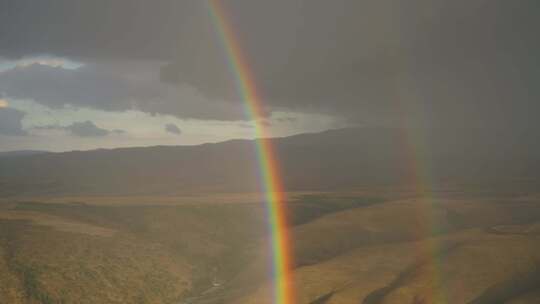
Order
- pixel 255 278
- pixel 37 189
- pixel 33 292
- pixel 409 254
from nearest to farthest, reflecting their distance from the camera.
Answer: pixel 33 292 → pixel 255 278 → pixel 409 254 → pixel 37 189

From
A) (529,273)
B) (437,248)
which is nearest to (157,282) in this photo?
(437,248)

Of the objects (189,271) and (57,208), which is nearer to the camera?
(189,271)

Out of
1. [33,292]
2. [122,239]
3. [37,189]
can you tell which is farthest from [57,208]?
[37,189]

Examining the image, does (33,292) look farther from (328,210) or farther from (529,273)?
(328,210)

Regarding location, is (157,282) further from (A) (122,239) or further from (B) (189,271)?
(A) (122,239)

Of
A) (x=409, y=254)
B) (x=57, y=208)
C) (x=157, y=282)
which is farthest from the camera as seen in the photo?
(x=57, y=208)

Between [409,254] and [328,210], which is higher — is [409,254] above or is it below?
below

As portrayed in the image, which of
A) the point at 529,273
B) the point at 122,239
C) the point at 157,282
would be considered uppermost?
the point at 122,239

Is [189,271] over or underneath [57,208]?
underneath

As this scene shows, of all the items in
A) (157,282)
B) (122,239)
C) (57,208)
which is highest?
(57,208)
